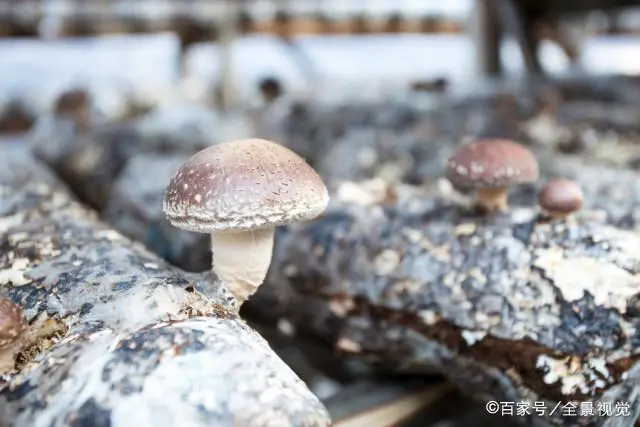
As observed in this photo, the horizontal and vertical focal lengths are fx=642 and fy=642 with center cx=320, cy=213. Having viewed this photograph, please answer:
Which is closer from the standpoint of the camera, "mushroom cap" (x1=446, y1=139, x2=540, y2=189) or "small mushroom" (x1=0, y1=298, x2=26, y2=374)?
"small mushroom" (x1=0, y1=298, x2=26, y2=374)

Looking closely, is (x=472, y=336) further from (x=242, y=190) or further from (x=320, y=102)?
(x=320, y=102)

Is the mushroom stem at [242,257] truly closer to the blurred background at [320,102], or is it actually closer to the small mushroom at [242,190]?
the small mushroom at [242,190]

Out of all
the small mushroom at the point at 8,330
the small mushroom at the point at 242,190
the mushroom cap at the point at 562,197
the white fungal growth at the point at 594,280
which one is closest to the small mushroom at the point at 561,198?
the mushroom cap at the point at 562,197

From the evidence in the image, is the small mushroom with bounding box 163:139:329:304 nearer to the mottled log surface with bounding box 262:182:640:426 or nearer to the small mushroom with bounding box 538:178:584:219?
the mottled log surface with bounding box 262:182:640:426

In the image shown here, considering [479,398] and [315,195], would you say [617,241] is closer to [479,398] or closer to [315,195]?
[479,398]

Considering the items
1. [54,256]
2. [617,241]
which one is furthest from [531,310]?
[54,256]

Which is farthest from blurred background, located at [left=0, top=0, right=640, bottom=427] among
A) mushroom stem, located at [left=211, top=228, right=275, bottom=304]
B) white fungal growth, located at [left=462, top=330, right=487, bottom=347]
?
mushroom stem, located at [left=211, top=228, right=275, bottom=304]

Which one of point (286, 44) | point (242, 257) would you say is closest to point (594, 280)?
point (242, 257)
